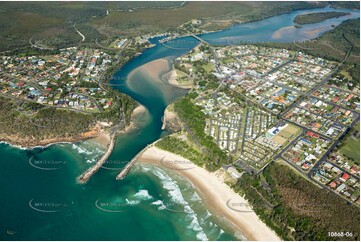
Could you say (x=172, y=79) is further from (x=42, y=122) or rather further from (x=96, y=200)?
(x=96, y=200)

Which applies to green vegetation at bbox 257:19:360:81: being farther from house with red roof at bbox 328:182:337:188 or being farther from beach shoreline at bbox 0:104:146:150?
beach shoreline at bbox 0:104:146:150

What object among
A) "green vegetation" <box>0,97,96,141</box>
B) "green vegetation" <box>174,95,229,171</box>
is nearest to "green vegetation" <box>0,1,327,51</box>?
"green vegetation" <box>0,97,96,141</box>

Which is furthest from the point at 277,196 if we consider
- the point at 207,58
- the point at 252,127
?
the point at 207,58

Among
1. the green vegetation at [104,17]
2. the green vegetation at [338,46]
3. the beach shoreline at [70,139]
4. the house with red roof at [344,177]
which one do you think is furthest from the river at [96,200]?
the green vegetation at [338,46]

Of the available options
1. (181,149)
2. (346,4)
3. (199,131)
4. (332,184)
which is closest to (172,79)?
(199,131)

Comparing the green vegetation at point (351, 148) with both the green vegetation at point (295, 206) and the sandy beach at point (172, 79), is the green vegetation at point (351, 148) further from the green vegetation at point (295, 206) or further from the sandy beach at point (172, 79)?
the sandy beach at point (172, 79)

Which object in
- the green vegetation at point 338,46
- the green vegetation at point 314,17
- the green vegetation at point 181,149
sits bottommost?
the green vegetation at point 181,149

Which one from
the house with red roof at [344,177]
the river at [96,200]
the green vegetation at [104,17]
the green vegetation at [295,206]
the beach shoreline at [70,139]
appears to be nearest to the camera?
the green vegetation at [295,206]
